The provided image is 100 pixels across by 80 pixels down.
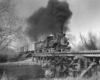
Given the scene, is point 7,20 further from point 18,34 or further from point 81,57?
point 81,57

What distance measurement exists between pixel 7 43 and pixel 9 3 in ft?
8.00

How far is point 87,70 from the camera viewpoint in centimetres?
827

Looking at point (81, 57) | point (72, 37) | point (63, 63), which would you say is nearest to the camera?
point (81, 57)

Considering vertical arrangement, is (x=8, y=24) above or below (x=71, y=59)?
above

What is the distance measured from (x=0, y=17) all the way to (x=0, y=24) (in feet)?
1.41

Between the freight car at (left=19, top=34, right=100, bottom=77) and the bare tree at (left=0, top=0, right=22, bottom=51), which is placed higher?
the bare tree at (left=0, top=0, right=22, bottom=51)

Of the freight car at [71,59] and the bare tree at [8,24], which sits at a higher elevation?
the bare tree at [8,24]

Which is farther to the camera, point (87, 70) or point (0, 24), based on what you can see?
point (87, 70)

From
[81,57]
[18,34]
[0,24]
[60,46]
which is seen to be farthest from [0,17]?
[60,46]

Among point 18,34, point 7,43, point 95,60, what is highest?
point 18,34

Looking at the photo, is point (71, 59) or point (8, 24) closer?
point (8, 24)

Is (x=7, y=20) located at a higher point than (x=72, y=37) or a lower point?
lower

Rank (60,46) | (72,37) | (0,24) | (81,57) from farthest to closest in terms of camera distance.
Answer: (72,37), (60,46), (81,57), (0,24)

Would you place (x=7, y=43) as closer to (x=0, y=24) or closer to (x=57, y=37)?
(x=0, y=24)
